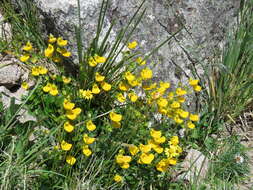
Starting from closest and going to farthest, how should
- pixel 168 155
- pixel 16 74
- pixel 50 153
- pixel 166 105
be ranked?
1. pixel 50 153
2. pixel 168 155
3. pixel 166 105
4. pixel 16 74

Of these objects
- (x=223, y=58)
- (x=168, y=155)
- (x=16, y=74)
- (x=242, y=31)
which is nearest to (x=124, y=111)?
(x=168, y=155)

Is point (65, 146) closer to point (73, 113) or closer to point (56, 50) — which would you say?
point (73, 113)

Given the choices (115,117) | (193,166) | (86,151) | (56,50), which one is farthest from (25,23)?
(193,166)

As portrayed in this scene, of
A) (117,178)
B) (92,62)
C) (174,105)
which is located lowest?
(117,178)

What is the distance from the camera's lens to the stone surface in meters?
2.88

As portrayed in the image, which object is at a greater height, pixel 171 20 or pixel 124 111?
pixel 171 20

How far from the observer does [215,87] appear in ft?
10.5

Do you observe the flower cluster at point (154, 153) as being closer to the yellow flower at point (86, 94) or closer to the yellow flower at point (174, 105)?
the yellow flower at point (174, 105)

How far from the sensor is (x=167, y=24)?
3104mm

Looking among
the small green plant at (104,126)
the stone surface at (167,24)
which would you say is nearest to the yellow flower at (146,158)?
the small green plant at (104,126)

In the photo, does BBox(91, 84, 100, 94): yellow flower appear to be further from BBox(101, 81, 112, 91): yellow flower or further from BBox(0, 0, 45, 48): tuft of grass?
BBox(0, 0, 45, 48): tuft of grass

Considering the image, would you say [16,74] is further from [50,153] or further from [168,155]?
[168,155]

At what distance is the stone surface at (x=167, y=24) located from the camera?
2.88 meters

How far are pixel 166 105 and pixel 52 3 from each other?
1.27 m
